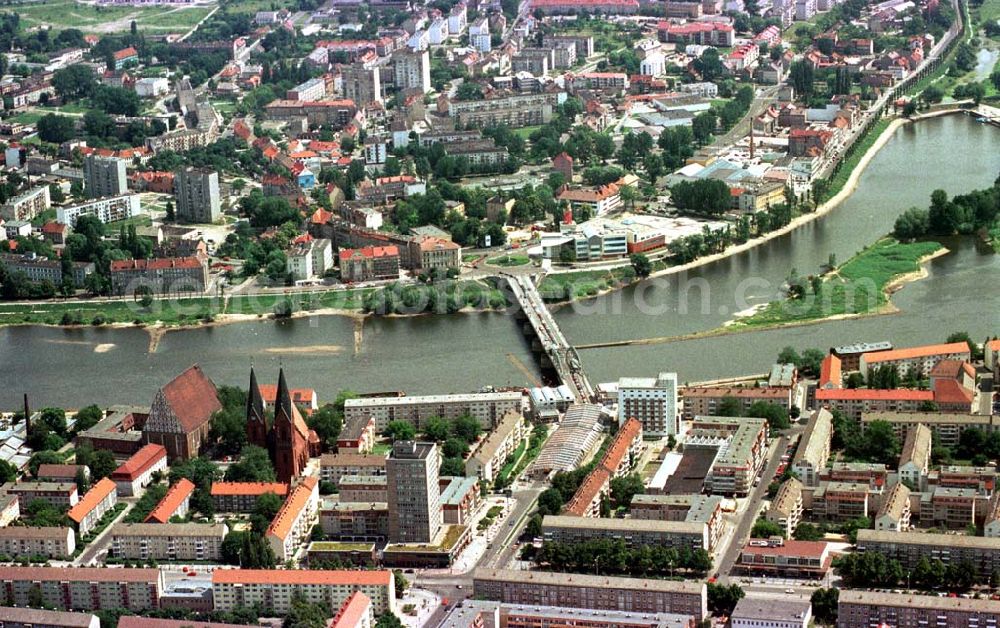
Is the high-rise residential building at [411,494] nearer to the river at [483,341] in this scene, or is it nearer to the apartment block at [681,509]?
the apartment block at [681,509]

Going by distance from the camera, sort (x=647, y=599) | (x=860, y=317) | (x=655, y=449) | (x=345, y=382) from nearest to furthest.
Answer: (x=647, y=599) → (x=655, y=449) → (x=345, y=382) → (x=860, y=317)

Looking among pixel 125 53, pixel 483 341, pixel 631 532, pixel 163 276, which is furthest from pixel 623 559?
pixel 125 53

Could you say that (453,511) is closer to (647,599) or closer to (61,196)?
(647,599)

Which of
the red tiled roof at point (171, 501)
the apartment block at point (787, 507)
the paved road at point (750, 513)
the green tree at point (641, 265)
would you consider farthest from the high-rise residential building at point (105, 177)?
the apartment block at point (787, 507)

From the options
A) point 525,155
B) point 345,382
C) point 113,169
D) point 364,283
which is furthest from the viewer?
point 525,155

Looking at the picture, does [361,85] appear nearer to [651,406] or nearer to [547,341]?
[547,341]

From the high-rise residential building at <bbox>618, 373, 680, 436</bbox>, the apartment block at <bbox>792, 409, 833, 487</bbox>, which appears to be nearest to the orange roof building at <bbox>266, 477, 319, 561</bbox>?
the high-rise residential building at <bbox>618, 373, 680, 436</bbox>

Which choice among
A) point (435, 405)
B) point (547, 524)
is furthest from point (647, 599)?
point (435, 405)
